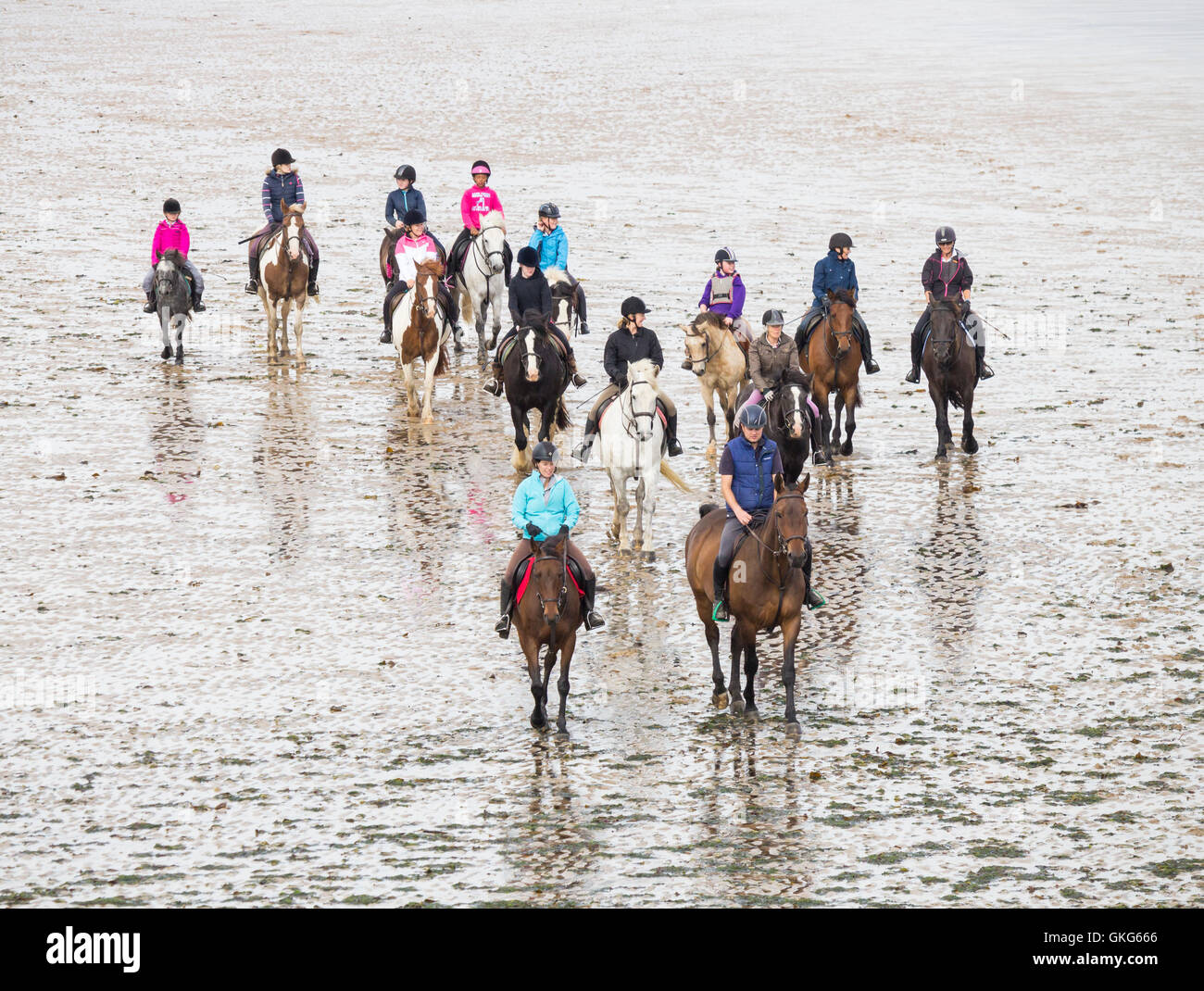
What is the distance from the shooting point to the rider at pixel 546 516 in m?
13.5

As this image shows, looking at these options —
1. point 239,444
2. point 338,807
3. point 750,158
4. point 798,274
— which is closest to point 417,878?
point 338,807

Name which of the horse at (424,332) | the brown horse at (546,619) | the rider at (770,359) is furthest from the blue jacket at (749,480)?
the horse at (424,332)

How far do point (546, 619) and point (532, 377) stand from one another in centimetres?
777

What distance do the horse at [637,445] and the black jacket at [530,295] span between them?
3337mm

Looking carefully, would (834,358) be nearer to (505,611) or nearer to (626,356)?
(626,356)

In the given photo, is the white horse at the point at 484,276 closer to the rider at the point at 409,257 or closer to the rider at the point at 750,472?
the rider at the point at 409,257

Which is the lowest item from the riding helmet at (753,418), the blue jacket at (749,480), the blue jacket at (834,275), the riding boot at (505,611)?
the riding boot at (505,611)

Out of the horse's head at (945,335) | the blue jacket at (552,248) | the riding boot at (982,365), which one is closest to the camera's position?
the horse's head at (945,335)

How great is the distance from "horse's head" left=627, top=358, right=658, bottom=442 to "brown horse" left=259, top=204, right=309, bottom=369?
32.7 ft

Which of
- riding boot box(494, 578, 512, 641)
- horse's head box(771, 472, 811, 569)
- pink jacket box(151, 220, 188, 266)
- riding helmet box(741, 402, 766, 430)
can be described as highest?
pink jacket box(151, 220, 188, 266)

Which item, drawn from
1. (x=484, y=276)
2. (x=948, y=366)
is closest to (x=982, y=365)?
(x=948, y=366)

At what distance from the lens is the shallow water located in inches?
449

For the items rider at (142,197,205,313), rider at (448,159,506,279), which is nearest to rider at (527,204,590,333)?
rider at (448,159,506,279)

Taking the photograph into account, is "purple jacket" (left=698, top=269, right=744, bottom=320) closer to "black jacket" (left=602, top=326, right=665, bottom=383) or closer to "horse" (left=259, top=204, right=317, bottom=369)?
"black jacket" (left=602, top=326, right=665, bottom=383)
